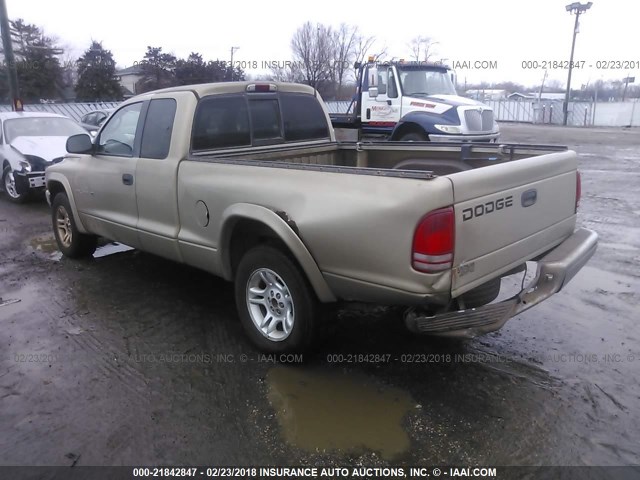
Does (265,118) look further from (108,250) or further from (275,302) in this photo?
(108,250)

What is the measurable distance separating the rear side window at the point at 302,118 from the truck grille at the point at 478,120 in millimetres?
7064

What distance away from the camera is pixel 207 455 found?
2.92 meters

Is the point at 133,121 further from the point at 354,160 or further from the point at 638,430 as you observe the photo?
the point at 638,430

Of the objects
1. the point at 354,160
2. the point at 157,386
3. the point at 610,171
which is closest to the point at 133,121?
the point at 354,160

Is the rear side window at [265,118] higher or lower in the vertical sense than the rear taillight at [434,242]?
higher

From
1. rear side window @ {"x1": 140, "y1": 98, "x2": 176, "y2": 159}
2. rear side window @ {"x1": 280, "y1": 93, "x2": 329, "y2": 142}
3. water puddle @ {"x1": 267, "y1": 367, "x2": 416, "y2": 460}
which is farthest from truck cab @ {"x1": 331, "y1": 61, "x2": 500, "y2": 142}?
water puddle @ {"x1": 267, "y1": 367, "x2": 416, "y2": 460}

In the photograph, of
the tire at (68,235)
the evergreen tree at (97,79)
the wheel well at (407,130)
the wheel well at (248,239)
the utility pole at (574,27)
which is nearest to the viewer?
the wheel well at (248,239)

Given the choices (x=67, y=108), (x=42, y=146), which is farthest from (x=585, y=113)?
(x=42, y=146)

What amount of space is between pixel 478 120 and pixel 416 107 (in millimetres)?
1451

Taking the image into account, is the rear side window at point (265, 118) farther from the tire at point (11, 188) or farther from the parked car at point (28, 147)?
the tire at point (11, 188)

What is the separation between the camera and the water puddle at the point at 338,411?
3008 mm

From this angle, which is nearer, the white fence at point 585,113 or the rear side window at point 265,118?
the rear side window at point 265,118

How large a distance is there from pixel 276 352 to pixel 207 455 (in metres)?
1.03

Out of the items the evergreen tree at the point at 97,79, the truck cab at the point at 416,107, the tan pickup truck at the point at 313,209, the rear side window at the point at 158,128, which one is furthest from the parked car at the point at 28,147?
the evergreen tree at the point at 97,79
